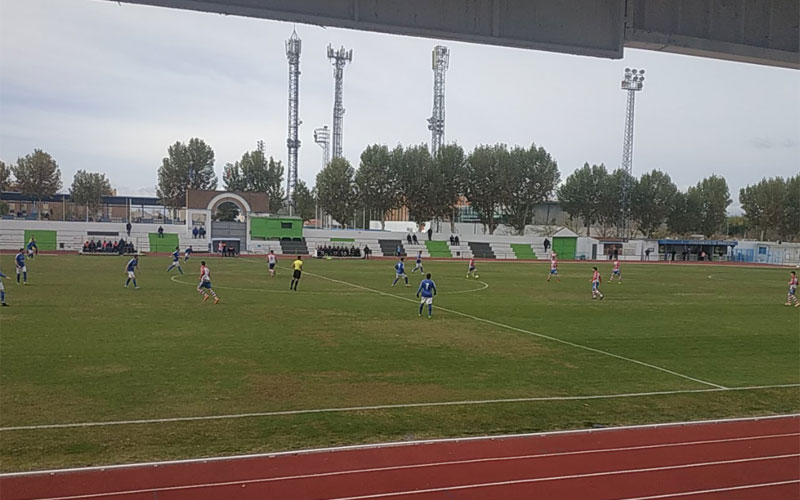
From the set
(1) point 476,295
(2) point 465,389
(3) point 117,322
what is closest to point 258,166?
(1) point 476,295

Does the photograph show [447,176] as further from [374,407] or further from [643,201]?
[374,407]

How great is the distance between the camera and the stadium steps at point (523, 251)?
72125 mm

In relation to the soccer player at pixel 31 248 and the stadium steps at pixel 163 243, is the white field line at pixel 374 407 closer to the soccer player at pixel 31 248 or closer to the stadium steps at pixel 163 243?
the soccer player at pixel 31 248

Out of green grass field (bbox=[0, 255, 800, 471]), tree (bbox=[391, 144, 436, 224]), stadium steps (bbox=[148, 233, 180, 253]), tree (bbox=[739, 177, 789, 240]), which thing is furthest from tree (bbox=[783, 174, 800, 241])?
stadium steps (bbox=[148, 233, 180, 253])

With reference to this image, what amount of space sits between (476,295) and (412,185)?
52605 millimetres

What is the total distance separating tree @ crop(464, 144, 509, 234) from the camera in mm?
81500

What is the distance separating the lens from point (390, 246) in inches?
2712

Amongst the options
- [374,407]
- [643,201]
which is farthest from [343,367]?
[643,201]

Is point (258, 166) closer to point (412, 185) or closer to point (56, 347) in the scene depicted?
point (412, 185)

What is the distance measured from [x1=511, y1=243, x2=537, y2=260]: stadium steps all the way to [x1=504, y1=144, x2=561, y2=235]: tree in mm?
10078

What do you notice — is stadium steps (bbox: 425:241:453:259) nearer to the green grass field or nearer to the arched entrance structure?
the arched entrance structure

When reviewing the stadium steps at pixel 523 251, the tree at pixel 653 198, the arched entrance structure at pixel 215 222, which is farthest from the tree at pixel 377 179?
the tree at pixel 653 198

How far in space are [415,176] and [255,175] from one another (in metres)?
25.4

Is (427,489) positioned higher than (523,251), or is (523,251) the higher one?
(523,251)
